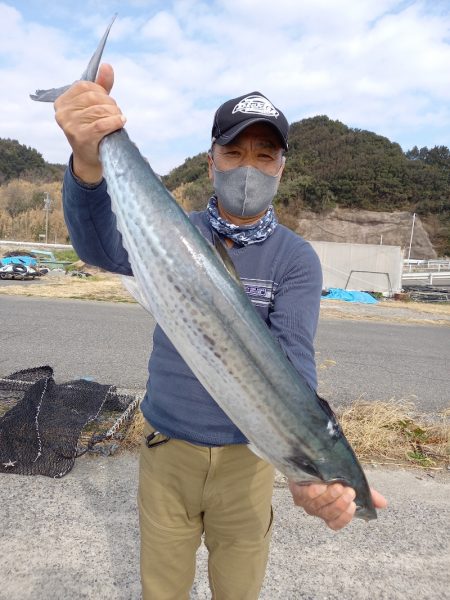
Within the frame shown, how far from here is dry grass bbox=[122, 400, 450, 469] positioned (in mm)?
4234

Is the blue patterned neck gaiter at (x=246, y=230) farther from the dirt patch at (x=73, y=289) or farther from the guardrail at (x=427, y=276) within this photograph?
the guardrail at (x=427, y=276)

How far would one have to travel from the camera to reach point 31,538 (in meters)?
2.96

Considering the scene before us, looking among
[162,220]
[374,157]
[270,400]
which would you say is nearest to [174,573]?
[270,400]

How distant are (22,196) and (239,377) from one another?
186 ft

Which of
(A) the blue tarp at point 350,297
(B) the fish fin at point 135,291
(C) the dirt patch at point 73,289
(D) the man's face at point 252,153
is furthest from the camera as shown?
(A) the blue tarp at point 350,297

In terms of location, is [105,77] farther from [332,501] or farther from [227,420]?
[332,501]

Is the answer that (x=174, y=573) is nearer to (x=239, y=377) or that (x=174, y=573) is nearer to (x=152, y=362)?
(x=152, y=362)

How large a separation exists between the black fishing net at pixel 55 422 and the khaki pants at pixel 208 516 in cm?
174

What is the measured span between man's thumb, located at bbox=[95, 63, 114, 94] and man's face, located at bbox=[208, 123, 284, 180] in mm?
615

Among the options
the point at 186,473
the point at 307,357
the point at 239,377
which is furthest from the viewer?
the point at 186,473

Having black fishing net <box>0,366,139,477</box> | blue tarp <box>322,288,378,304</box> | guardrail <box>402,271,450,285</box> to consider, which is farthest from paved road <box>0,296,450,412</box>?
guardrail <box>402,271,450,285</box>

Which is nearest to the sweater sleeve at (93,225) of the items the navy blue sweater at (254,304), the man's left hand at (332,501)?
the navy blue sweater at (254,304)

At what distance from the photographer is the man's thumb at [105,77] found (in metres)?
1.72

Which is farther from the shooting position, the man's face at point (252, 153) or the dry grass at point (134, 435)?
the dry grass at point (134, 435)
